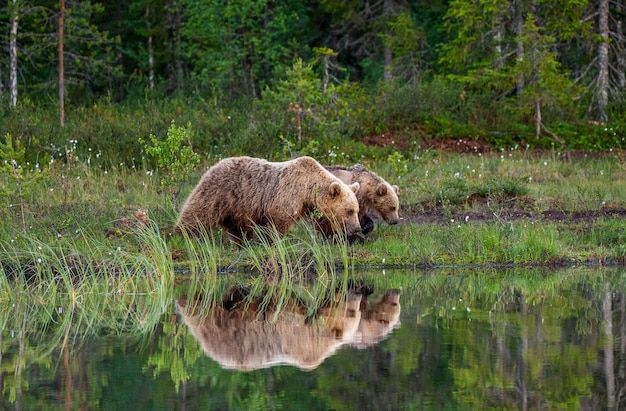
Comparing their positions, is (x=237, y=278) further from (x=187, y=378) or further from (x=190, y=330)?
(x=187, y=378)

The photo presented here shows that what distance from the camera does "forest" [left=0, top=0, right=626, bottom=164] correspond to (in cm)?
2064

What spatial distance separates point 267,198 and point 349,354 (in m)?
5.36

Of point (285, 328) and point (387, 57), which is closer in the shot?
point (285, 328)

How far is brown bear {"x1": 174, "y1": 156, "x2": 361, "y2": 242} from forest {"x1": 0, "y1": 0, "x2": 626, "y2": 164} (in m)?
2.61

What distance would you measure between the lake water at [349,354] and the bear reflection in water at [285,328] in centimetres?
2

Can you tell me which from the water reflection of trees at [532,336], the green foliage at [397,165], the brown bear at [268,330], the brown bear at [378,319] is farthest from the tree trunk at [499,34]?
the brown bear at [268,330]

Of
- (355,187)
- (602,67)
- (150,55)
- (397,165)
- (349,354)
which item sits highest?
(150,55)

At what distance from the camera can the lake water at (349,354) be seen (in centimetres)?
726

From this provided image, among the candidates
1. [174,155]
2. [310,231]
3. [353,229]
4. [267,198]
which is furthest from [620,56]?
[310,231]

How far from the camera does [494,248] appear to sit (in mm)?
13688

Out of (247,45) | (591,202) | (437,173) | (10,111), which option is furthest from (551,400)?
(247,45)

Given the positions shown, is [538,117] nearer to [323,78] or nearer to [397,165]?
[323,78]

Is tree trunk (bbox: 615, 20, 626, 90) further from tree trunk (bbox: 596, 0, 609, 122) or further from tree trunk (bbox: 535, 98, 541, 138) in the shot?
tree trunk (bbox: 535, 98, 541, 138)

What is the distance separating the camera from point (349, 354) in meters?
8.63
